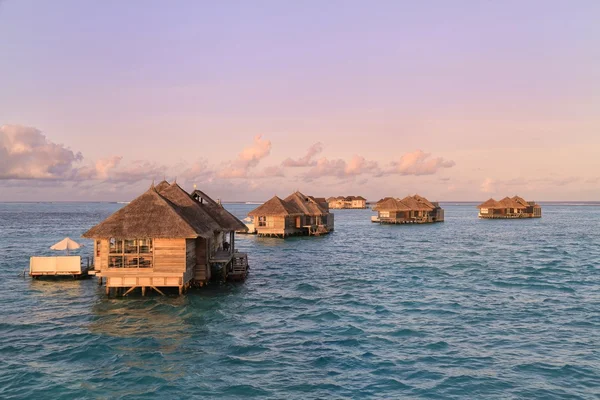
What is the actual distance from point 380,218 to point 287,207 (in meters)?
41.8

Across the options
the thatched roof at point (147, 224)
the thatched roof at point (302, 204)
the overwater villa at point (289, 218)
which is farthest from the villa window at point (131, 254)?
the thatched roof at point (302, 204)

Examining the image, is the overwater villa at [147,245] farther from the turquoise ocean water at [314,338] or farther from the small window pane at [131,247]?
the turquoise ocean water at [314,338]

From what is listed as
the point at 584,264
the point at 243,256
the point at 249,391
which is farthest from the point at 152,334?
the point at 584,264

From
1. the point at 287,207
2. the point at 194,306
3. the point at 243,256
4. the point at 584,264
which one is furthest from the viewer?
the point at 287,207

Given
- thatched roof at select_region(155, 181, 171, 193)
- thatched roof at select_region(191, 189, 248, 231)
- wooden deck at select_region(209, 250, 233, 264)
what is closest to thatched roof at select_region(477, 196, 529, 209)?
thatched roof at select_region(191, 189, 248, 231)

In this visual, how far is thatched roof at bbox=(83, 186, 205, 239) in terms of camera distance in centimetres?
2677

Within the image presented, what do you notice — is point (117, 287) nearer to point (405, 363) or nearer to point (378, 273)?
point (405, 363)

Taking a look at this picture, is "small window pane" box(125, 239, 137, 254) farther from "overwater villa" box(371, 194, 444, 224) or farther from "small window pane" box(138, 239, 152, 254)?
"overwater villa" box(371, 194, 444, 224)

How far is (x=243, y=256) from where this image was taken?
1463 inches

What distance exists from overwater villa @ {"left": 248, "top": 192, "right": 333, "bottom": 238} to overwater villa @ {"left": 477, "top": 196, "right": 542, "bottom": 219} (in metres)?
67.0

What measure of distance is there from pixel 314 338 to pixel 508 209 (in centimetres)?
12020

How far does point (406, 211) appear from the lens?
105562 mm

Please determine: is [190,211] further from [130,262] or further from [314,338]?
[314,338]

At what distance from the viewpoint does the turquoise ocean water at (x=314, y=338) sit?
16016mm
